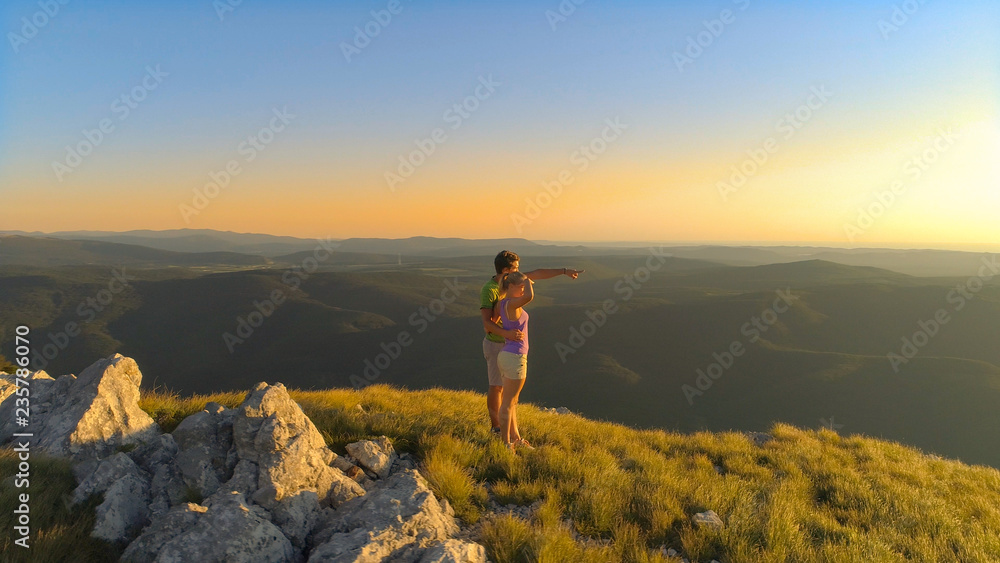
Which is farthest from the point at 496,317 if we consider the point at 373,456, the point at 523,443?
the point at 373,456

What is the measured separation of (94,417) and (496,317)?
4923 millimetres

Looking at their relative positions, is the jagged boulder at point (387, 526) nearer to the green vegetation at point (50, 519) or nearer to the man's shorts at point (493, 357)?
the green vegetation at point (50, 519)

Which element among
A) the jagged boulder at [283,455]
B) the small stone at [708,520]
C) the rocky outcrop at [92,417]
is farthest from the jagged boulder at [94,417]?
the small stone at [708,520]

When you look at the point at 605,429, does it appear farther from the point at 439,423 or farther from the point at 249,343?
the point at 249,343

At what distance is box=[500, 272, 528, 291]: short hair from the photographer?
6.00m

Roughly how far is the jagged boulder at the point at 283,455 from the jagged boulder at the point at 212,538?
1.48ft

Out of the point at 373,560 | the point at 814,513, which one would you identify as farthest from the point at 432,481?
the point at 814,513

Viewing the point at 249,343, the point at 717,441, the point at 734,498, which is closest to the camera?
the point at 734,498

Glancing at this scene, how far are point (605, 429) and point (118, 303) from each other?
13350 centimetres

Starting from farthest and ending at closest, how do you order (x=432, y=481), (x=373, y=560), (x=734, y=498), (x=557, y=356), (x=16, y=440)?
1. (x=557, y=356)
2. (x=734, y=498)
3. (x=16, y=440)
4. (x=432, y=481)
5. (x=373, y=560)

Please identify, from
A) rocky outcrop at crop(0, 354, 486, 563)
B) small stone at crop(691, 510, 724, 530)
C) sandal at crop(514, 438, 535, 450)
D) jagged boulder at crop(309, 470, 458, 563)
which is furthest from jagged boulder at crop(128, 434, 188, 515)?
small stone at crop(691, 510, 724, 530)

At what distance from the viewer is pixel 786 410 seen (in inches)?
2195

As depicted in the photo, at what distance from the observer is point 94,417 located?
530 cm

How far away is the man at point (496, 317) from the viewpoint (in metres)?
6.13
